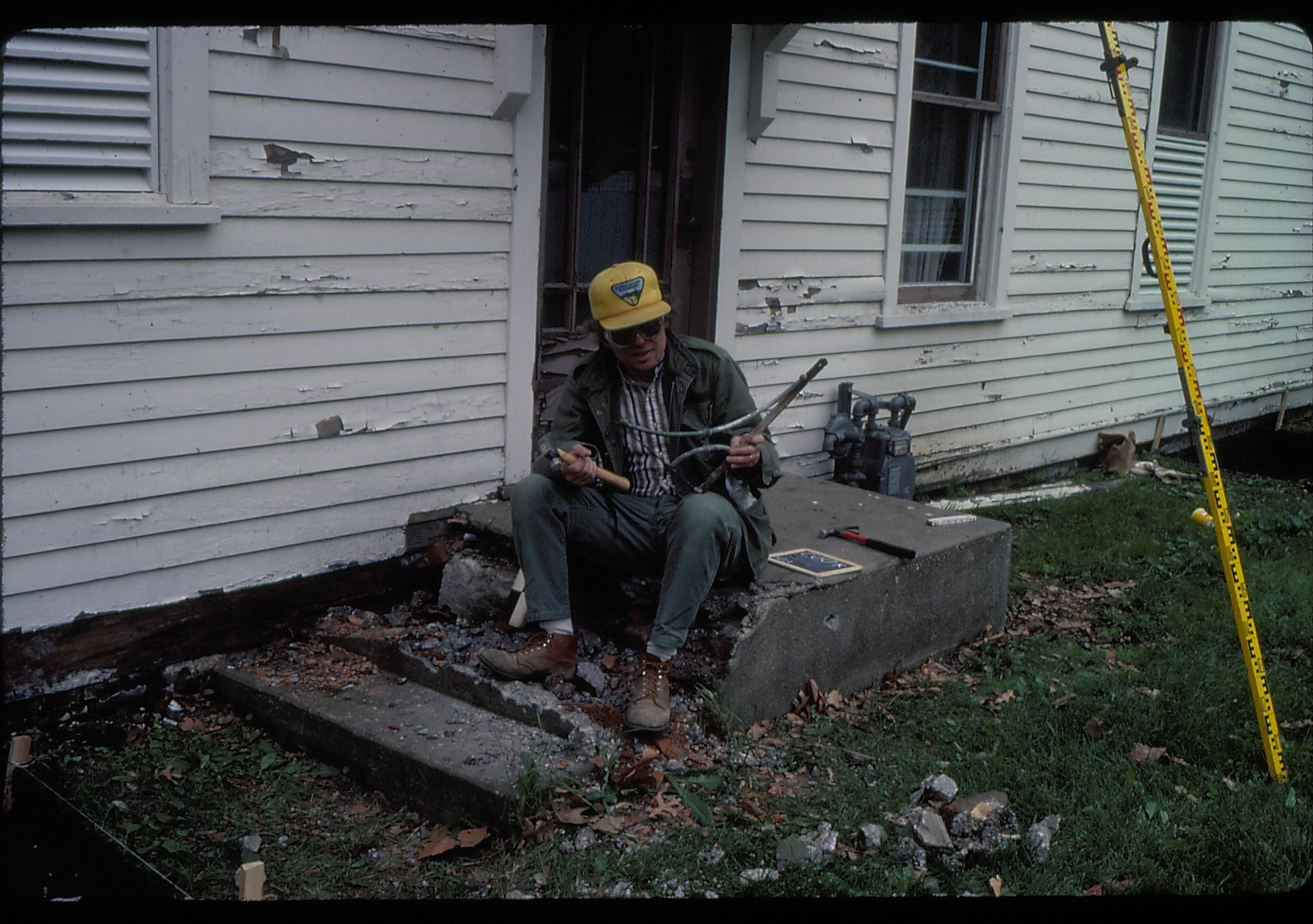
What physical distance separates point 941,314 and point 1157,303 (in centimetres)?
312

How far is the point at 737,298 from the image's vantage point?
6270mm

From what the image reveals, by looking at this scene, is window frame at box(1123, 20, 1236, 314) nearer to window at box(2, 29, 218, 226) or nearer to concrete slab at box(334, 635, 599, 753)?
concrete slab at box(334, 635, 599, 753)

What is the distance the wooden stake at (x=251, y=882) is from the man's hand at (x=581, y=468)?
1.61 meters

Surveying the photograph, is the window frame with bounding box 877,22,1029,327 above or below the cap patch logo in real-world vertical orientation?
above

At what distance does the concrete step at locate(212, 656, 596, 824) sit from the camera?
3.65m

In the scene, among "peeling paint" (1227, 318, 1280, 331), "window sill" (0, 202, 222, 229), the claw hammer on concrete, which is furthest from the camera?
"peeling paint" (1227, 318, 1280, 331)

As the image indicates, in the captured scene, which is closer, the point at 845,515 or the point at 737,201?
the point at 845,515

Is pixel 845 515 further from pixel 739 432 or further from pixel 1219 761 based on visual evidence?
pixel 1219 761

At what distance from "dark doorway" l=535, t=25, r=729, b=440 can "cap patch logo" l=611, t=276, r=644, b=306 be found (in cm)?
141

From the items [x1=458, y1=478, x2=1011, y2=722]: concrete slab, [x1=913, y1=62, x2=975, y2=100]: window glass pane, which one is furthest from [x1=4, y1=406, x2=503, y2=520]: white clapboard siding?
[x1=913, y1=62, x2=975, y2=100]: window glass pane

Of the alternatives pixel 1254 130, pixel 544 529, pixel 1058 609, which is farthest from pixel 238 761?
pixel 1254 130

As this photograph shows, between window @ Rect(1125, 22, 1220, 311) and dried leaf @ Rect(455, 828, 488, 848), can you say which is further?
window @ Rect(1125, 22, 1220, 311)

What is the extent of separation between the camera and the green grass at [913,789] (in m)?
3.29

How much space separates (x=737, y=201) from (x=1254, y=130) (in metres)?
6.70
